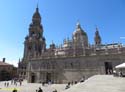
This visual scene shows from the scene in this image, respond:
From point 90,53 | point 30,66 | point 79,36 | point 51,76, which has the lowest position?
point 51,76

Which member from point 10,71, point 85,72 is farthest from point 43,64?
point 10,71

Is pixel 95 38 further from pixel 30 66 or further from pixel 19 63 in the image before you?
pixel 19 63

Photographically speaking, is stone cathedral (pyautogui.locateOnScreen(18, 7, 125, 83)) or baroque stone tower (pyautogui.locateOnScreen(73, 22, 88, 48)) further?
baroque stone tower (pyautogui.locateOnScreen(73, 22, 88, 48))

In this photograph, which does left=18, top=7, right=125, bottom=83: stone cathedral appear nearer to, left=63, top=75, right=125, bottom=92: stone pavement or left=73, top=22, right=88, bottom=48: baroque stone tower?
left=73, top=22, right=88, bottom=48: baroque stone tower

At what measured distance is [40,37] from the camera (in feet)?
240

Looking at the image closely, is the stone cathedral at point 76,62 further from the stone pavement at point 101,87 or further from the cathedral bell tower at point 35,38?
the cathedral bell tower at point 35,38

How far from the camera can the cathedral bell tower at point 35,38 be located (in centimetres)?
6750

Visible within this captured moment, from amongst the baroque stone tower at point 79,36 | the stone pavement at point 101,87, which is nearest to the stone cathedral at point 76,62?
the baroque stone tower at point 79,36

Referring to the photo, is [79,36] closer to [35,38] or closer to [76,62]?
[76,62]

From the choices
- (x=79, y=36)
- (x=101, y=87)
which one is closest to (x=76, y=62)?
(x=79, y=36)

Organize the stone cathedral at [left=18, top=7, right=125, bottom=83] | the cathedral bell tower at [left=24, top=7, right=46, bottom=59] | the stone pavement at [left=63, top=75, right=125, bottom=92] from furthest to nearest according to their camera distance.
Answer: the cathedral bell tower at [left=24, top=7, right=46, bottom=59]
the stone cathedral at [left=18, top=7, right=125, bottom=83]
the stone pavement at [left=63, top=75, right=125, bottom=92]

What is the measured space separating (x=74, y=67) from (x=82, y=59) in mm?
3055

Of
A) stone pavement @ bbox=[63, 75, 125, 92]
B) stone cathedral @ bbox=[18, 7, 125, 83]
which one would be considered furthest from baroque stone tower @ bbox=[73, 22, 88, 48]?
stone pavement @ bbox=[63, 75, 125, 92]

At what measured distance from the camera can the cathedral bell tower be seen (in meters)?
67.5
